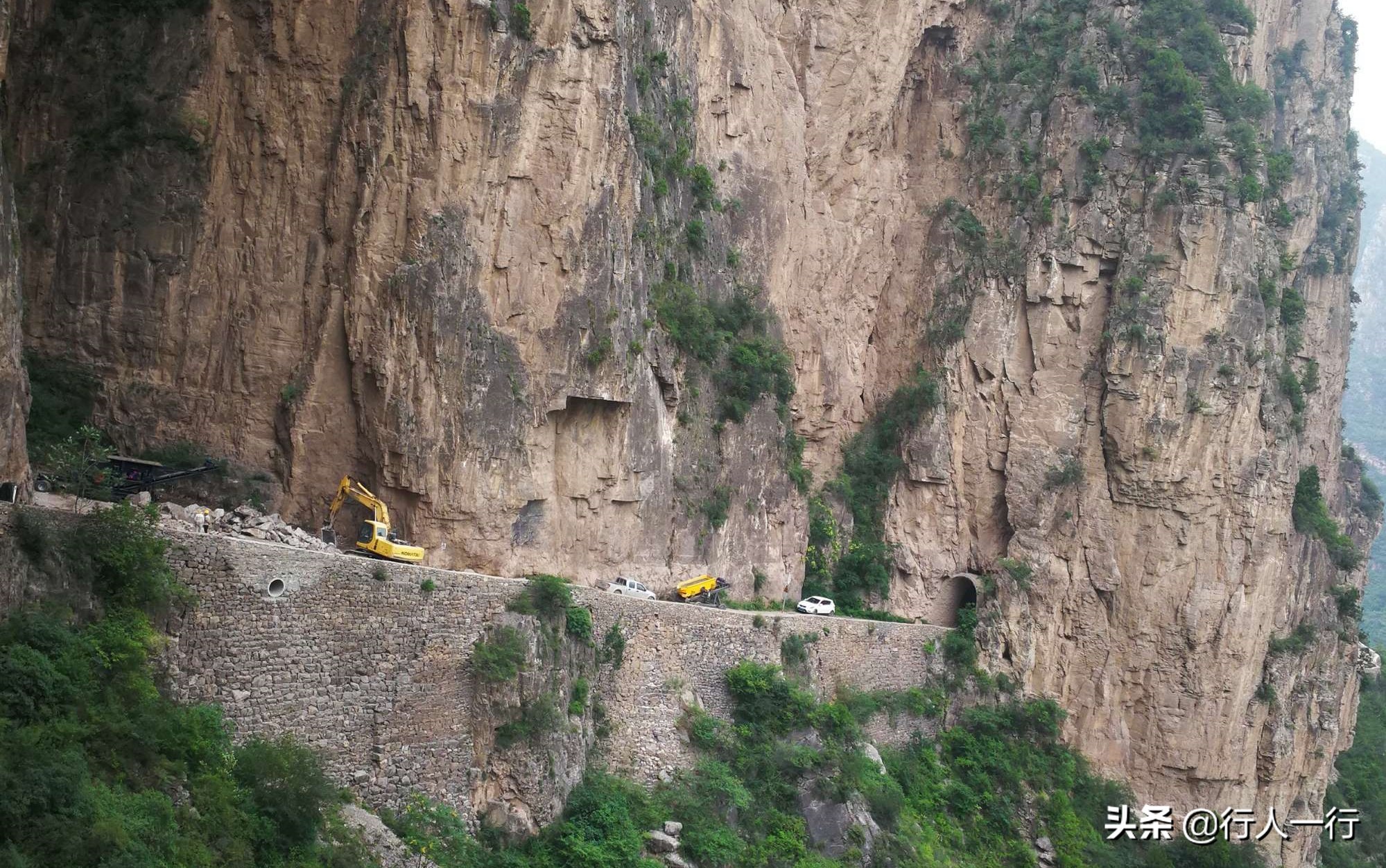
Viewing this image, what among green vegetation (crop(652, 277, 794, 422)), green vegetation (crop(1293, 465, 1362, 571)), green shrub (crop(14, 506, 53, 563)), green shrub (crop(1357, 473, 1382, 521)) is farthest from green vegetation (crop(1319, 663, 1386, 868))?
green shrub (crop(14, 506, 53, 563))

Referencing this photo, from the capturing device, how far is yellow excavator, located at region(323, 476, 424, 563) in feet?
77.9

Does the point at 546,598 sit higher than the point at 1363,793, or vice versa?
the point at 546,598

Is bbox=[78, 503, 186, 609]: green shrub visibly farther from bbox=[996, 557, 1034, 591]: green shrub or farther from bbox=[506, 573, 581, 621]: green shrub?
bbox=[996, 557, 1034, 591]: green shrub

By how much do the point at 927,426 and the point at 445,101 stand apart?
19.6m

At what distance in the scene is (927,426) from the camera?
130 feet

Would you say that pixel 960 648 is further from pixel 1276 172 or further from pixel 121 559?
pixel 121 559

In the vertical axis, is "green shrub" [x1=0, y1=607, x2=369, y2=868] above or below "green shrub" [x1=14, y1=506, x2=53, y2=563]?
below

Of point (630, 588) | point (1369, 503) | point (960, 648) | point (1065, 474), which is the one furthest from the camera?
point (1369, 503)

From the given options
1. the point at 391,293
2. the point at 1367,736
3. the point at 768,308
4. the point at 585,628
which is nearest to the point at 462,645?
the point at 585,628

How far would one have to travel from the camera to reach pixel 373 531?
23.9m

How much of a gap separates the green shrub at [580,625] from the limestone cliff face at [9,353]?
946cm

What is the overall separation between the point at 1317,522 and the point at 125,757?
128ft

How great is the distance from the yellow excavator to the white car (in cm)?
1310

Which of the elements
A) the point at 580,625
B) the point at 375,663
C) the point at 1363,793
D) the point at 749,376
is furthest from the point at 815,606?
the point at 1363,793
